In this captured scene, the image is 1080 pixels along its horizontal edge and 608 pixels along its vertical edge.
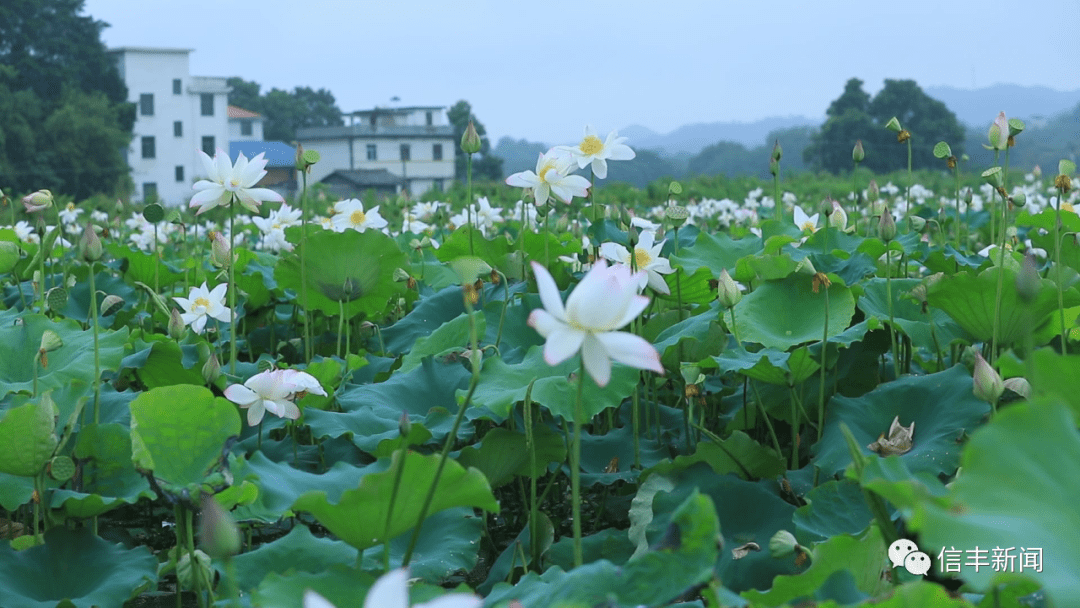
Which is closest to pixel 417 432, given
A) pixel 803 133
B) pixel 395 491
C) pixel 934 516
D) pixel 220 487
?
pixel 220 487

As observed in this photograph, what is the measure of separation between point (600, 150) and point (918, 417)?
2.43 ft

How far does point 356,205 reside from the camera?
216cm

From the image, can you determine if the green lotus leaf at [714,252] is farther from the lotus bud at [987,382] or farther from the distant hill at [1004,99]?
the distant hill at [1004,99]

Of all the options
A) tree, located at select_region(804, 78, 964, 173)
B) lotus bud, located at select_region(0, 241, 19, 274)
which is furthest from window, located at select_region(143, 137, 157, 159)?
lotus bud, located at select_region(0, 241, 19, 274)

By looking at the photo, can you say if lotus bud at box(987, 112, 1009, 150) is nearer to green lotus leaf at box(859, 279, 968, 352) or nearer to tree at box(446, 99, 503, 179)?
green lotus leaf at box(859, 279, 968, 352)

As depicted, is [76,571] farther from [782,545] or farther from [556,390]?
[782,545]

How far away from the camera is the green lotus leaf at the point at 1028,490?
0.53 metres

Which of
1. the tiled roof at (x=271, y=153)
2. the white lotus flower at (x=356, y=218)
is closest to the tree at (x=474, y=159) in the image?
the tiled roof at (x=271, y=153)

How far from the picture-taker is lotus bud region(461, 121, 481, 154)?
5.22 feet

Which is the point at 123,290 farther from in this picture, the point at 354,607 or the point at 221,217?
the point at 221,217

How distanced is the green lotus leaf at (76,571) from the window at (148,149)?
43558 millimetres

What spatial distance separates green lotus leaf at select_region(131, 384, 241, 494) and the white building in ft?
139

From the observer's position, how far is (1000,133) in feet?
4.78

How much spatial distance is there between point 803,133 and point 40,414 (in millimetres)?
59131
